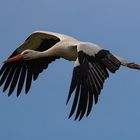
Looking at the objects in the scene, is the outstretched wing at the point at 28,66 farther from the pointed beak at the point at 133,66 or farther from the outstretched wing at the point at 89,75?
the outstretched wing at the point at 89,75

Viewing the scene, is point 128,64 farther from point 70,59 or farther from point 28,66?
point 28,66

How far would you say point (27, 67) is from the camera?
1511cm

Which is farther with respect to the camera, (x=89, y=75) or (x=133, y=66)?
(x=133, y=66)

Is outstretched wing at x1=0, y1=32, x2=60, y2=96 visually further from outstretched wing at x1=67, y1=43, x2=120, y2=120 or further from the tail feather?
outstretched wing at x1=67, y1=43, x2=120, y2=120

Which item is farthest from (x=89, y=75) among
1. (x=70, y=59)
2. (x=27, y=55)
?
(x=27, y=55)

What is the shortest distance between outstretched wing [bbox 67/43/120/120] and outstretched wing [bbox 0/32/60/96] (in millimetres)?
2434

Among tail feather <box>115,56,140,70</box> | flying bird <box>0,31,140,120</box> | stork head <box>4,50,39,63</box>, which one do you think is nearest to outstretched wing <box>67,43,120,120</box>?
flying bird <box>0,31,140,120</box>

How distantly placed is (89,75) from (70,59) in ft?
5.36

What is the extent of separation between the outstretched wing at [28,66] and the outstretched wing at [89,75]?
7.99 ft

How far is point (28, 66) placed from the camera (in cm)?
1510

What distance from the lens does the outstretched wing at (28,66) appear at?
A: 49.0 feet

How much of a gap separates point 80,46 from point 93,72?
596mm

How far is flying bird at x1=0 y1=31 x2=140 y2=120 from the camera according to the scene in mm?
11859

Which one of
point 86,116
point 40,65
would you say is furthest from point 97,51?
point 40,65
